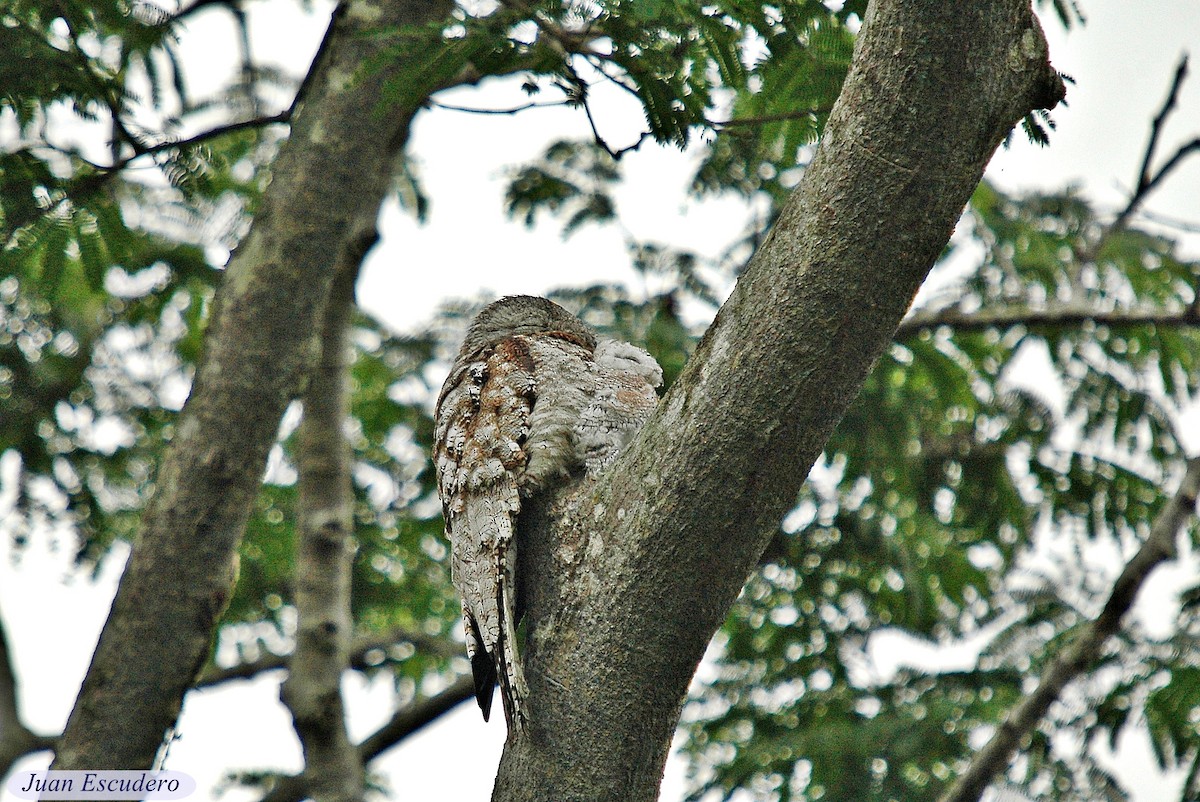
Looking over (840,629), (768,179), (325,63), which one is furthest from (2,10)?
(840,629)

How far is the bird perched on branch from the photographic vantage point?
2.79m

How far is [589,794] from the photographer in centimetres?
235

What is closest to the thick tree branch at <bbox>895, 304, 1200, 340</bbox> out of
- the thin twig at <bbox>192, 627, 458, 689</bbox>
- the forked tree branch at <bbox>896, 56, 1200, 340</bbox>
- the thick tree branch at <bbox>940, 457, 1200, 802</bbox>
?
the forked tree branch at <bbox>896, 56, 1200, 340</bbox>

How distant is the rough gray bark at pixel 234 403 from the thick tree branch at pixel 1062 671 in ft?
9.07

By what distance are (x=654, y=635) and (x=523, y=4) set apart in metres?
1.93

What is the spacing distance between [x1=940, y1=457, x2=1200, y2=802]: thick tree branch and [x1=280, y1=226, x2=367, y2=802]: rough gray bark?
2.40m

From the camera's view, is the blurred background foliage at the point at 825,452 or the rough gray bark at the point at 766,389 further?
the blurred background foliage at the point at 825,452

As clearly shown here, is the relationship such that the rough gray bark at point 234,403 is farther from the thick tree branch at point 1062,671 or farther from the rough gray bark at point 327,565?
the thick tree branch at point 1062,671

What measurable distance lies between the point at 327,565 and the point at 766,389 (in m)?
2.81

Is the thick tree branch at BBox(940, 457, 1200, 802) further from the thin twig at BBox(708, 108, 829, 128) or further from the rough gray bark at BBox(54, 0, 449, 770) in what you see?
the rough gray bark at BBox(54, 0, 449, 770)

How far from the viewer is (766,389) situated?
225 centimetres

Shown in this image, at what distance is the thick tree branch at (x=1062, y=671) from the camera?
12.0 ft

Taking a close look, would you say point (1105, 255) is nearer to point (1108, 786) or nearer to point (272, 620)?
point (1108, 786)

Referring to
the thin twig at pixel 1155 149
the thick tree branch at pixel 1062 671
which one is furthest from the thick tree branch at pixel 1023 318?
the thick tree branch at pixel 1062 671
